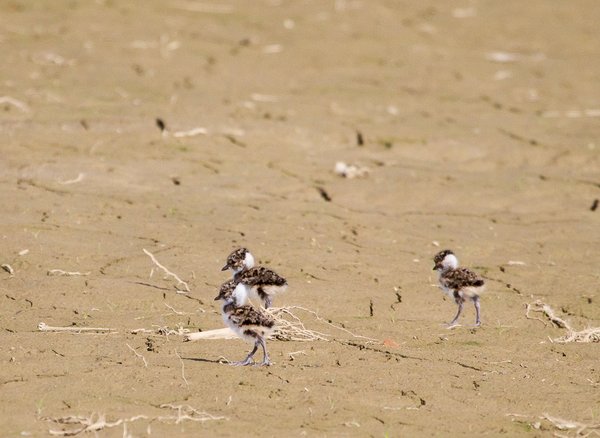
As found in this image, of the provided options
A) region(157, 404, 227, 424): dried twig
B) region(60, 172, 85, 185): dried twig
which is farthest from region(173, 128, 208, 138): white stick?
region(157, 404, 227, 424): dried twig

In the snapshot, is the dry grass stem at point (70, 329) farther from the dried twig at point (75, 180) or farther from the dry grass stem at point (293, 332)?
the dried twig at point (75, 180)

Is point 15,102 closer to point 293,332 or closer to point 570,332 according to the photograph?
point 293,332

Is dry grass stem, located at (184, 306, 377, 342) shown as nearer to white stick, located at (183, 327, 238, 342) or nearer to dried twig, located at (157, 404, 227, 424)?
white stick, located at (183, 327, 238, 342)

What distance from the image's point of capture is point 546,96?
14.7m

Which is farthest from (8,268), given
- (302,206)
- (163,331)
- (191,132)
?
(191,132)

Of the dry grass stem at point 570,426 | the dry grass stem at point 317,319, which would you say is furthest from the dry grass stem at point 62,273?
the dry grass stem at point 570,426

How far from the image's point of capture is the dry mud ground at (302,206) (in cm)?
671

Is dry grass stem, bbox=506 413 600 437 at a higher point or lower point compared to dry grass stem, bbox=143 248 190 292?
higher

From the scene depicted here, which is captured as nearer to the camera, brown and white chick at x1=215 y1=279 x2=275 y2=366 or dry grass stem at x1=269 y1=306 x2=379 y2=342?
brown and white chick at x1=215 y1=279 x2=275 y2=366

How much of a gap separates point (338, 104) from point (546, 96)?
2.92 metres

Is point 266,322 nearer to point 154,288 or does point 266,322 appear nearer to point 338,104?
point 154,288

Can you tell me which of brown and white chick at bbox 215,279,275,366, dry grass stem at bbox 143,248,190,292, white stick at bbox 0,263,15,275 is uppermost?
brown and white chick at bbox 215,279,275,366

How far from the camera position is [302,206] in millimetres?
10359

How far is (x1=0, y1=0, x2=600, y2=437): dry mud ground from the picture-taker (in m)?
6.71
